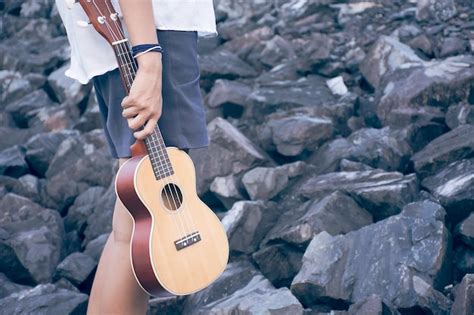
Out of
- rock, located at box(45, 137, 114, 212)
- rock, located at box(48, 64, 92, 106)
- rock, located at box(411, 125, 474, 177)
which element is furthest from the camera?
rock, located at box(48, 64, 92, 106)

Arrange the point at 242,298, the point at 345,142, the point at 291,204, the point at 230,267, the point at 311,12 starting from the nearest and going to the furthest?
the point at 242,298
the point at 230,267
the point at 291,204
the point at 345,142
the point at 311,12

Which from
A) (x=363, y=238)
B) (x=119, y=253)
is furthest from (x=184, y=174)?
(x=363, y=238)

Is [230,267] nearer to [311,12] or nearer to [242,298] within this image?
[242,298]

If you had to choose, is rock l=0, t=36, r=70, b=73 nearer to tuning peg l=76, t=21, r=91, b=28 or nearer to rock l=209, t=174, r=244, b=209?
rock l=209, t=174, r=244, b=209

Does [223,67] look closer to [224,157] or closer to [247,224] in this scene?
[224,157]

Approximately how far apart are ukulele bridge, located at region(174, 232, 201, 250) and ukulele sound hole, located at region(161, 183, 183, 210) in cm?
11

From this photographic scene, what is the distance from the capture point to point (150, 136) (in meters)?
2.57

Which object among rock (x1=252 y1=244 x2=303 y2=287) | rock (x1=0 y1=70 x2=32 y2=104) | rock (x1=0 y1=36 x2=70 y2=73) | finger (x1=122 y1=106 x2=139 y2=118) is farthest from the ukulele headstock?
rock (x1=0 y1=36 x2=70 y2=73)

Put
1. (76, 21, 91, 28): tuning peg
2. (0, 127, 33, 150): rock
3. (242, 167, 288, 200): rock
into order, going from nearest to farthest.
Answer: (76, 21, 91, 28): tuning peg, (242, 167, 288, 200): rock, (0, 127, 33, 150): rock

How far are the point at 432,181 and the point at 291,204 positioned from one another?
2.52 ft

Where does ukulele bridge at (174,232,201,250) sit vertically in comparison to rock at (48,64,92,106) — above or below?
above

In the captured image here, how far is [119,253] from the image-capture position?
8.65 feet

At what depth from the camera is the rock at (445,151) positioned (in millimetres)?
4398

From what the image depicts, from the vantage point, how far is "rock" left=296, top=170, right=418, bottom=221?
4121mm
